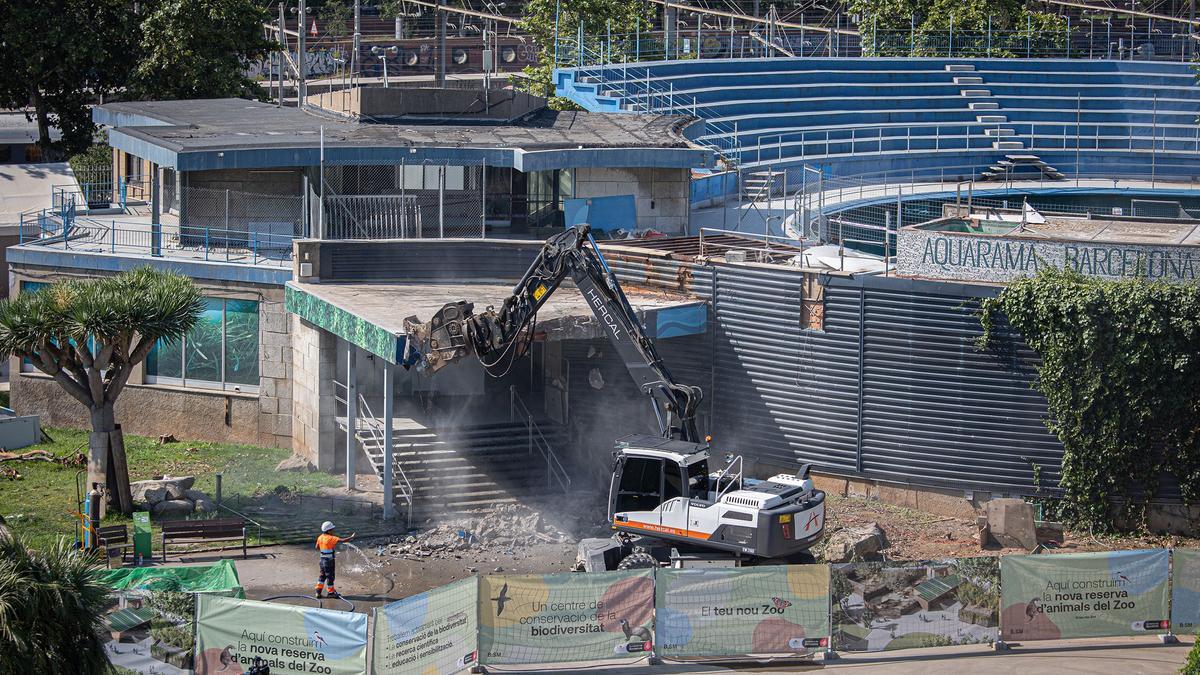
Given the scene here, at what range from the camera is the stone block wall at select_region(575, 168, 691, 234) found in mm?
36938

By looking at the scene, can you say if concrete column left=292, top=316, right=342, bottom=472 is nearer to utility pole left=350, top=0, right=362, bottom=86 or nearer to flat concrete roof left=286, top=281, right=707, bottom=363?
flat concrete roof left=286, top=281, right=707, bottom=363

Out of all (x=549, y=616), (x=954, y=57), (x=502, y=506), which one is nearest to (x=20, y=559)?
(x=549, y=616)

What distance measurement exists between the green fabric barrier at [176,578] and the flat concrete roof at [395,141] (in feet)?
51.8

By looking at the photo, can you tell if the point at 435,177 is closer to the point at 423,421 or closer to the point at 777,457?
the point at 423,421

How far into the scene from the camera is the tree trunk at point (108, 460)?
28.0 m

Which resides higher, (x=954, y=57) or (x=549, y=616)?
(x=954, y=57)

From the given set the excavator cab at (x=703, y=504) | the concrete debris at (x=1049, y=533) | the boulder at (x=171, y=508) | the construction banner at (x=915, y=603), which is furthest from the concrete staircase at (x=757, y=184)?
the construction banner at (x=915, y=603)

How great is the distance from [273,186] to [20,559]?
74.6ft

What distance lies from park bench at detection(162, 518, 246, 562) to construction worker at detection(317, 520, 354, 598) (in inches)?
111

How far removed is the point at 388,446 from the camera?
27922 millimetres

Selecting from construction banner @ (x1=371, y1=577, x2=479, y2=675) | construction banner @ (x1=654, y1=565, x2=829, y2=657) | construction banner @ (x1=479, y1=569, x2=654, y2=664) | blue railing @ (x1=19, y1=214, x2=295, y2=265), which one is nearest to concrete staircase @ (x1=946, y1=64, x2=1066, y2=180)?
blue railing @ (x1=19, y1=214, x2=295, y2=265)

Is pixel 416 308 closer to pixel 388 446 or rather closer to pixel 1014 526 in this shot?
pixel 388 446

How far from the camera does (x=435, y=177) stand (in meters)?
36.2

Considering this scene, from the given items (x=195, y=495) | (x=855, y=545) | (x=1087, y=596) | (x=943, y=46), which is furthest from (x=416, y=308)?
(x=943, y=46)
